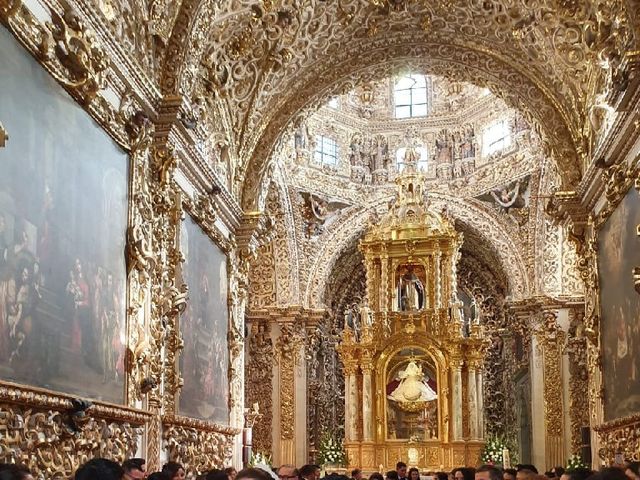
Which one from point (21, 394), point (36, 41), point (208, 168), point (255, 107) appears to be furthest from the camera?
point (255, 107)

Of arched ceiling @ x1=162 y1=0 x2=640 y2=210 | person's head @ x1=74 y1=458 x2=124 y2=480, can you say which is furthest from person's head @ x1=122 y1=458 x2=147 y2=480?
arched ceiling @ x1=162 y1=0 x2=640 y2=210

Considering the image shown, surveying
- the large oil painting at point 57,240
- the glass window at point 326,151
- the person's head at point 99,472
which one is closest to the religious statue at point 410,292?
the glass window at point 326,151

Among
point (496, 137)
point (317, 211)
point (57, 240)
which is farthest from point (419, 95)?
point (57, 240)

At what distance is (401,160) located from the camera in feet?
92.5

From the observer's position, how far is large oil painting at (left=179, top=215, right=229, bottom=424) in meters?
14.0

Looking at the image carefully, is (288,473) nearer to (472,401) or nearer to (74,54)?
(74,54)

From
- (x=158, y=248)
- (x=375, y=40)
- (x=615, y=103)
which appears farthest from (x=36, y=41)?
(x=375, y=40)

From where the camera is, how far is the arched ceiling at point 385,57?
15.2m

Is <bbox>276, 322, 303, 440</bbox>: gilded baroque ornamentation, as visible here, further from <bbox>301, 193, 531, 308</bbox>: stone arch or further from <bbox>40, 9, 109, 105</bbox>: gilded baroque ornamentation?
<bbox>40, 9, 109, 105</bbox>: gilded baroque ornamentation

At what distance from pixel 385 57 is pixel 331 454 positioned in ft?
42.4

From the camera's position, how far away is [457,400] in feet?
83.2

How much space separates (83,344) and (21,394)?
185 cm

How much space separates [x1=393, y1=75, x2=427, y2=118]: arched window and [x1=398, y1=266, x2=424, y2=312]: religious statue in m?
4.79

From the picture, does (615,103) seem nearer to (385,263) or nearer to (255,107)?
(255,107)
